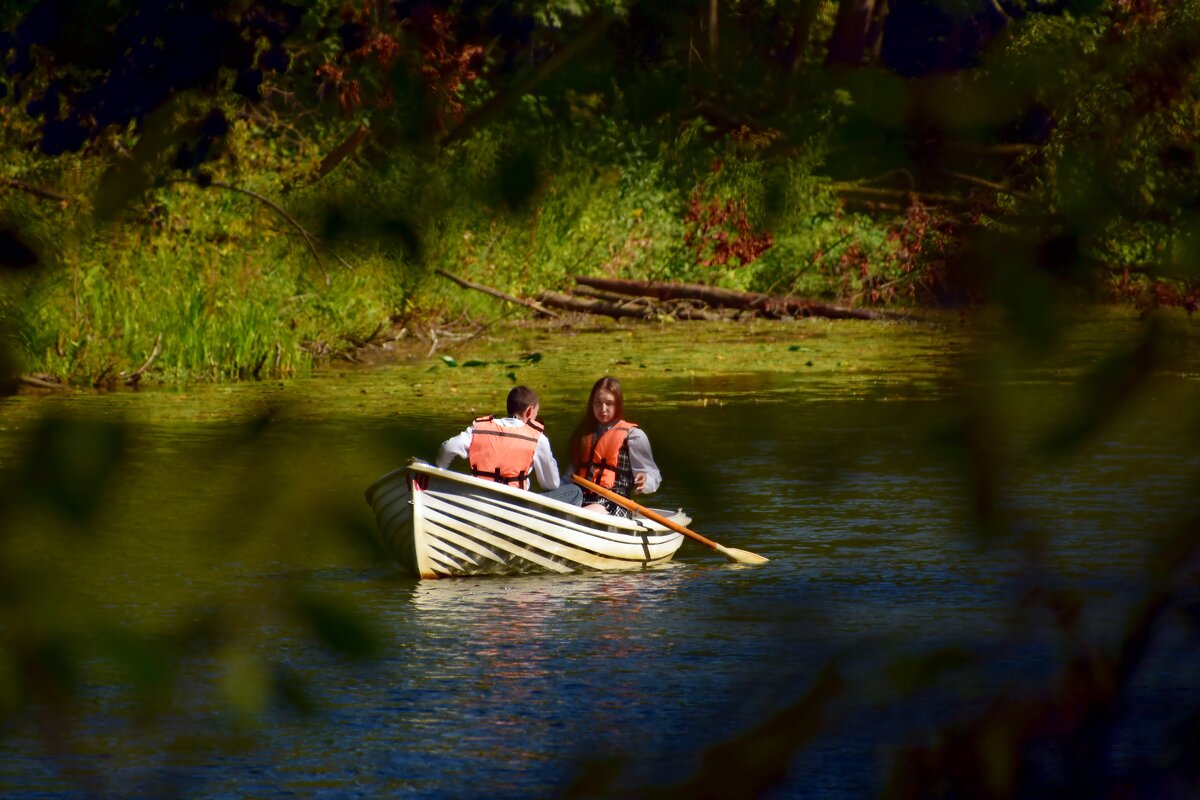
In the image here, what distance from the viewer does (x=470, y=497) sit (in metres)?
13.2

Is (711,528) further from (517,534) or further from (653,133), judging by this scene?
(517,534)

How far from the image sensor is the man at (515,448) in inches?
501

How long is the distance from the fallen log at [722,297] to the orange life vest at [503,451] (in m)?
16.3

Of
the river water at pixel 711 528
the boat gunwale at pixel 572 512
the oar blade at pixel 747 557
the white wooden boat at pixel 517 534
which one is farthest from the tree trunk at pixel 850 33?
the oar blade at pixel 747 557

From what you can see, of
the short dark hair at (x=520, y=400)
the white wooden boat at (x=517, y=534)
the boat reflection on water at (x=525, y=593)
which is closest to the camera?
the boat reflection on water at (x=525, y=593)

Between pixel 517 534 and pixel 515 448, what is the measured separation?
1.86 feet

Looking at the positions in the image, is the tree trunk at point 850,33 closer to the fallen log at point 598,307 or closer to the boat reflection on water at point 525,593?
the boat reflection on water at point 525,593

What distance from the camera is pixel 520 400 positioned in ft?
41.7

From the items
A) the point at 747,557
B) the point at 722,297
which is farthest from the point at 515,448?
the point at 722,297

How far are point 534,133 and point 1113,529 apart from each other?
1299 centimetres

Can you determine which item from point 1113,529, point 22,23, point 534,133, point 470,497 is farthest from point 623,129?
point 1113,529

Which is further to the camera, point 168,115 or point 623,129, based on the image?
point 168,115

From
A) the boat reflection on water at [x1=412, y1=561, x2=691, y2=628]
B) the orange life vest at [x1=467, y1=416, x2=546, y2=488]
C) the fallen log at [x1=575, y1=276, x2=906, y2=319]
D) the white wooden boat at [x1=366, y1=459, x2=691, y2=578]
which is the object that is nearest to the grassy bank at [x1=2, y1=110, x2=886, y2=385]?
the boat reflection on water at [x1=412, y1=561, x2=691, y2=628]

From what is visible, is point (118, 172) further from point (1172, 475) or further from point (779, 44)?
point (1172, 475)
